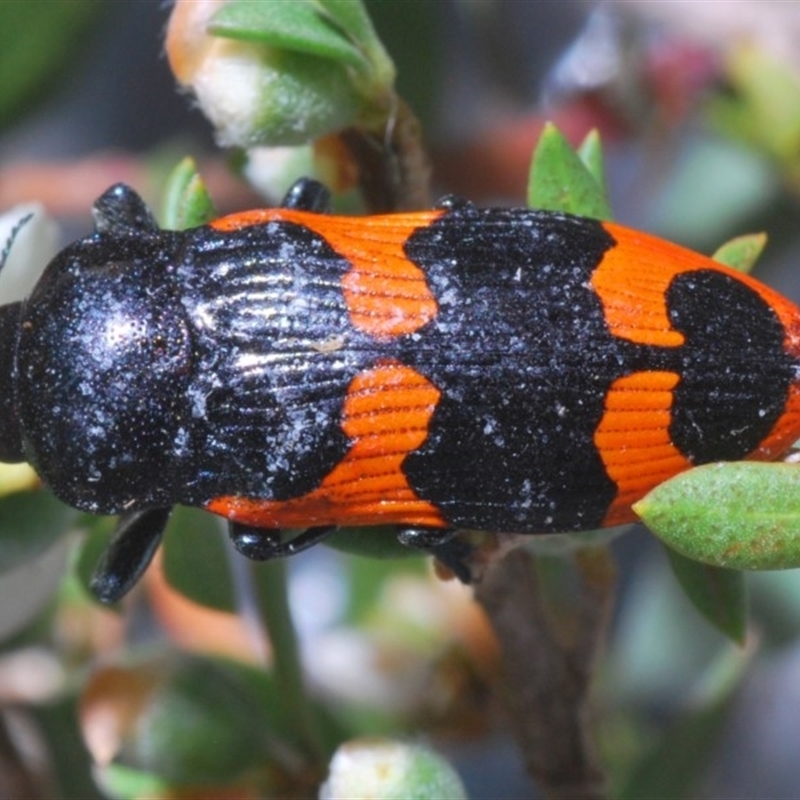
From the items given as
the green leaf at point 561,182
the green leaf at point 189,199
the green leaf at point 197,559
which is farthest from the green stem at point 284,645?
the green leaf at point 561,182

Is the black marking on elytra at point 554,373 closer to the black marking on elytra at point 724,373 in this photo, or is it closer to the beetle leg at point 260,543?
the black marking on elytra at point 724,373

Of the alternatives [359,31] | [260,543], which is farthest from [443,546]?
[359,31]

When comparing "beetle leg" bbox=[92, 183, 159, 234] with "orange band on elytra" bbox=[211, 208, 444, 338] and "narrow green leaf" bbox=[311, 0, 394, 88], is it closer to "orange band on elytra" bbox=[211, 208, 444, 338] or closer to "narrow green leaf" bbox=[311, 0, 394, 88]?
"orange band on elytra" bbox=[211, 208, 444, 338]

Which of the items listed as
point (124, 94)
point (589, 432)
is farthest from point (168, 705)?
point (124, 94)

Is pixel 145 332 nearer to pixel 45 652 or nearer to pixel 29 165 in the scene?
pixel 45 652

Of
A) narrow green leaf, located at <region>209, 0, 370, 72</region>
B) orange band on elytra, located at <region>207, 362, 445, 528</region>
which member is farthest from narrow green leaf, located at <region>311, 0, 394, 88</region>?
orange band on elytra, located at <region>207, 362, 445, 528</region>

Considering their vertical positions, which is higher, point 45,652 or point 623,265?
point 623,265

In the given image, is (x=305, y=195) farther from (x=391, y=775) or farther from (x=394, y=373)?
(x=391, y=775)
